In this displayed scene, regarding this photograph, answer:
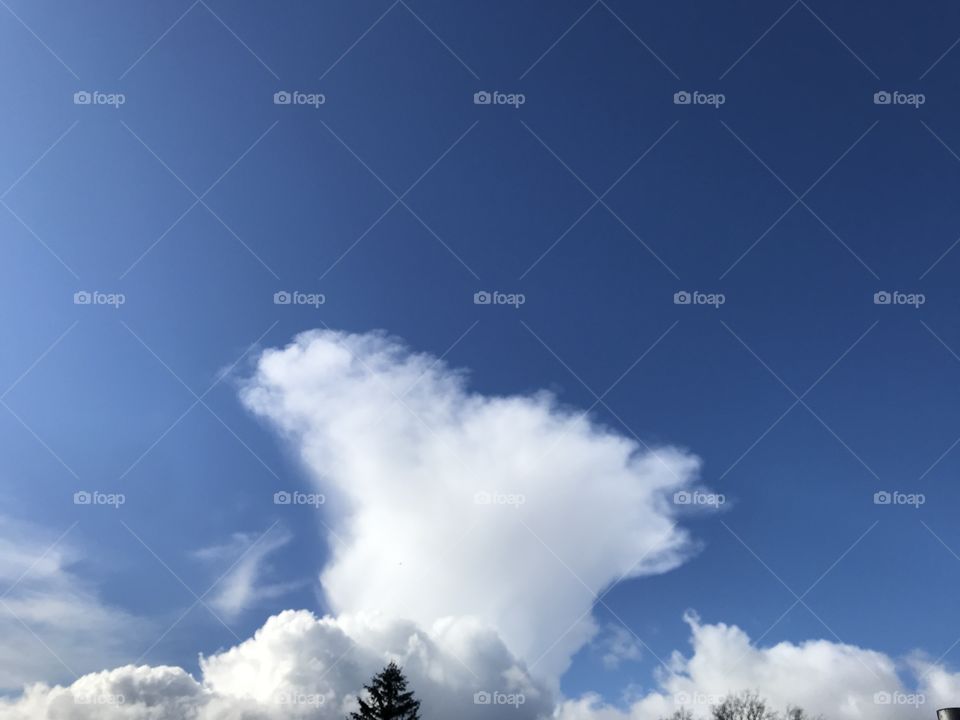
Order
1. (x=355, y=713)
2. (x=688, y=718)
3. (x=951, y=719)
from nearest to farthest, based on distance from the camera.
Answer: (x=951, y=719), (x=355, y=713), (x=688, y=718)

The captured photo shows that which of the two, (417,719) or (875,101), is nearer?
(875,101)

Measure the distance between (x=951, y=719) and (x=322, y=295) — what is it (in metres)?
20.4

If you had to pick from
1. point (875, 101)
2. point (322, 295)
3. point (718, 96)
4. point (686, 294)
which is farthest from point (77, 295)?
point (875, 101)

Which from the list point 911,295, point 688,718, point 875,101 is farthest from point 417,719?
point 875,101

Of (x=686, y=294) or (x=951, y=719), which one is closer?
(x=951, y=719)

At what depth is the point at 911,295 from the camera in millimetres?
22234

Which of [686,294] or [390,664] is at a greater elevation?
[686,294]

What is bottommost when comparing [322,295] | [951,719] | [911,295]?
[951,719]

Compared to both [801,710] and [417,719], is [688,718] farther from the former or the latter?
[417,719]

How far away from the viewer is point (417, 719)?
40.4 m

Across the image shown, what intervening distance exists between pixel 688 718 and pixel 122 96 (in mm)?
50872

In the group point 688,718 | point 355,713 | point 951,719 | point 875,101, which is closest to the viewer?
point 951,719

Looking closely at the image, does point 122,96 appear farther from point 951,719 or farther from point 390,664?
point 390,664

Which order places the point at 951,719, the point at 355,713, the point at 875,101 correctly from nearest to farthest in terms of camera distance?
1. the point at 951,719
2. the point at 875,101
3. the point at 355,713
